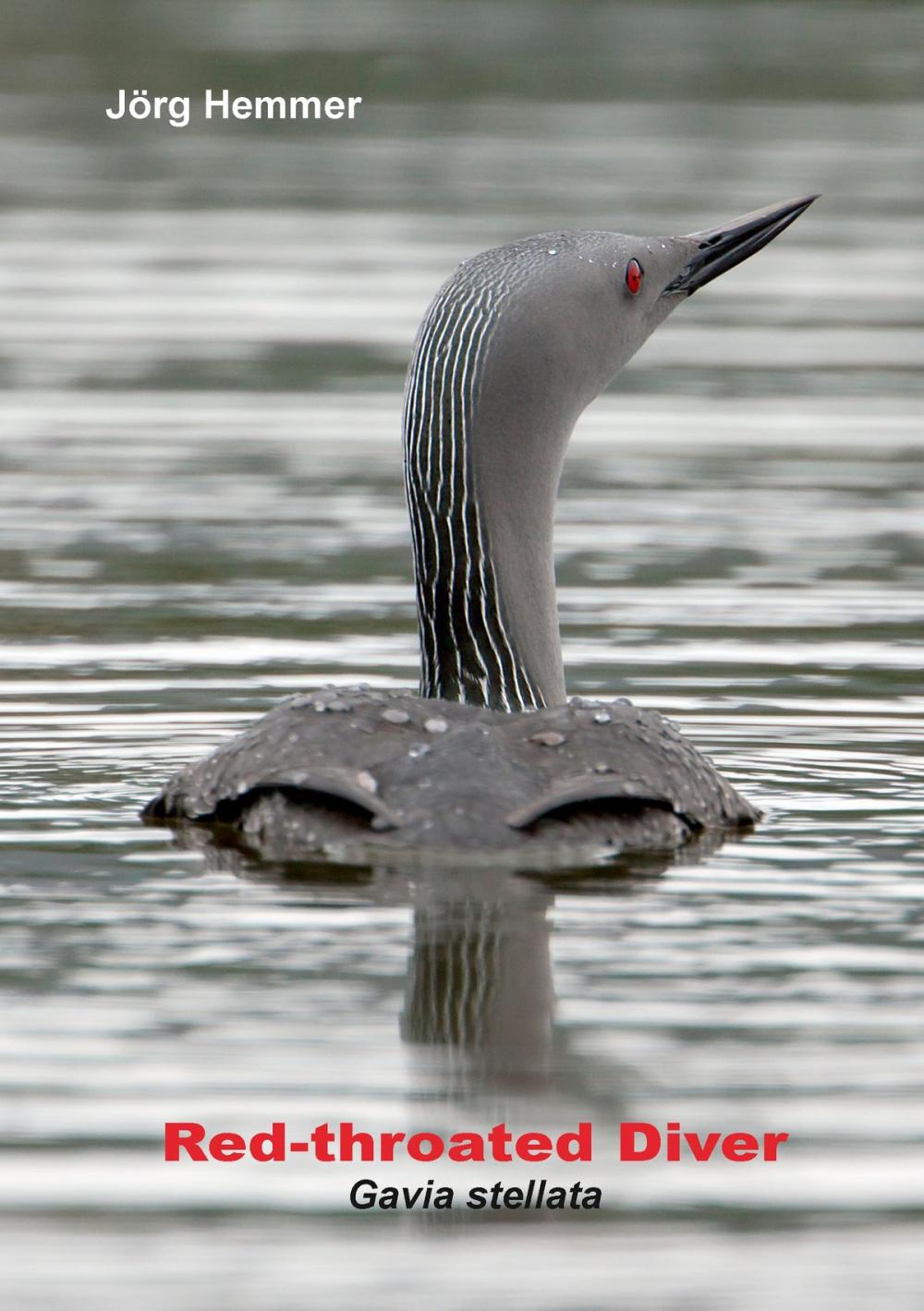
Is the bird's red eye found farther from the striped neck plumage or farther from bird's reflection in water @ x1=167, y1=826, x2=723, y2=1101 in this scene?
bird's reflection in water @ x1=167, y1=826, x2=723, y2=1101

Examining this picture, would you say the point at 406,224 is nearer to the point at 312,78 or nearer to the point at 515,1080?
the point at 312,78

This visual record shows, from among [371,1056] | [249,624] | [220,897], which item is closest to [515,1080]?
[371,1056]

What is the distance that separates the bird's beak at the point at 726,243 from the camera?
7105 mm

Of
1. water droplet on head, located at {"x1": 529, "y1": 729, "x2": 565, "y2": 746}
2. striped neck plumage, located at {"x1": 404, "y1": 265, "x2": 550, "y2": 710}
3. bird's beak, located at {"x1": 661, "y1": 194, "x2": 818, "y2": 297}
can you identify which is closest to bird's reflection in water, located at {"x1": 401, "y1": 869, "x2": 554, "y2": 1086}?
water droplet on head, located at {"x1": 529, "y1": 729, "x2": 565, "y2": 746}

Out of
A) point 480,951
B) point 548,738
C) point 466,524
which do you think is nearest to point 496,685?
point 466,524

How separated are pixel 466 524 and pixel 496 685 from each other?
1.19 ft

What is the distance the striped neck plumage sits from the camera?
625cm

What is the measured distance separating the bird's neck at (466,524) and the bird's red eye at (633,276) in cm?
55

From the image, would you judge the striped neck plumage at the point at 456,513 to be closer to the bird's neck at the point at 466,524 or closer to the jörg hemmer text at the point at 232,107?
the bird's neck at the point at 466,524

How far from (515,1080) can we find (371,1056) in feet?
0.76

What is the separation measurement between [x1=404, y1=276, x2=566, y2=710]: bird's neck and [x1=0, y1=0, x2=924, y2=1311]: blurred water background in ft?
2.31

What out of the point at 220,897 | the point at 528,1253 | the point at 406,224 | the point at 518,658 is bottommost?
the point at 528,1253

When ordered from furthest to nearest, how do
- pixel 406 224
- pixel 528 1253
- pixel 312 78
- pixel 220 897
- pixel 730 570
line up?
pixel 312 78, pixel 406 224, pixel 730 570, pixel 220 897, pixel 528 1253

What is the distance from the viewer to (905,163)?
19.9 meters
